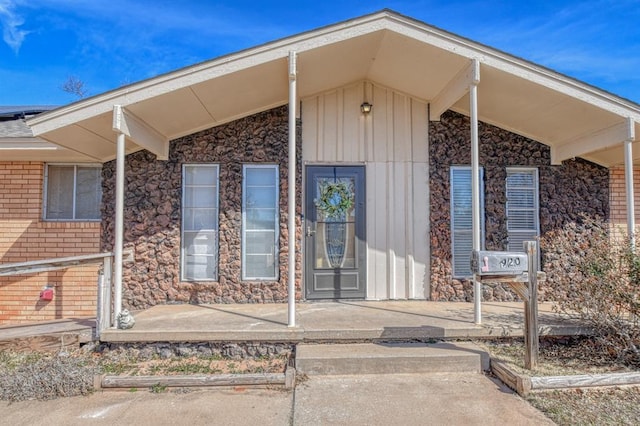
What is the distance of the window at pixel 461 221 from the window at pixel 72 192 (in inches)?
204

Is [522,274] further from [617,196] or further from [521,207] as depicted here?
[617,196]

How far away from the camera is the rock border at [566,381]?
336cm

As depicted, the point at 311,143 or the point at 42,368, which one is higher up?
the point at 311,143

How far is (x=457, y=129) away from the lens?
594 centimetres

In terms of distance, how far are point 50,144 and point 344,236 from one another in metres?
4.12

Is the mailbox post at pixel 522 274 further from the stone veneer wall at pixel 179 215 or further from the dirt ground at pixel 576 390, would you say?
the stone veneer wall at pixel 179 215

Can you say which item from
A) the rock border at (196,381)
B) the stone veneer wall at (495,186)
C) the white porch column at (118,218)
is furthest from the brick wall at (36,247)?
the stone veneer wall at (495,186)

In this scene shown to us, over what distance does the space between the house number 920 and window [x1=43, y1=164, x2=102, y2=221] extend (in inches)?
208

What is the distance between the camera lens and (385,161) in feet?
19.3

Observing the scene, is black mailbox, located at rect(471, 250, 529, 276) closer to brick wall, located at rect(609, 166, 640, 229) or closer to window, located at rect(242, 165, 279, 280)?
window, located at rect(242, 165, 279, 280)

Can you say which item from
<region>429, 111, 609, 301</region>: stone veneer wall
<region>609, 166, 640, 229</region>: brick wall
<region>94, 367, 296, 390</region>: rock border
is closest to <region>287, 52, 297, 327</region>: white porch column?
<region>94, 367, 296, 390</region>: rock border

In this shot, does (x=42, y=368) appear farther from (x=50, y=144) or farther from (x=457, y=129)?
(x=457, y=129)

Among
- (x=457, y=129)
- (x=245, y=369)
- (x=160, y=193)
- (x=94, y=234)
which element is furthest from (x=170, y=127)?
(x=457, y=129)

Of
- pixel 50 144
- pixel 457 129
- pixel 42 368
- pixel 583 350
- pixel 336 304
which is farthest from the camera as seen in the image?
pixel 457 129
